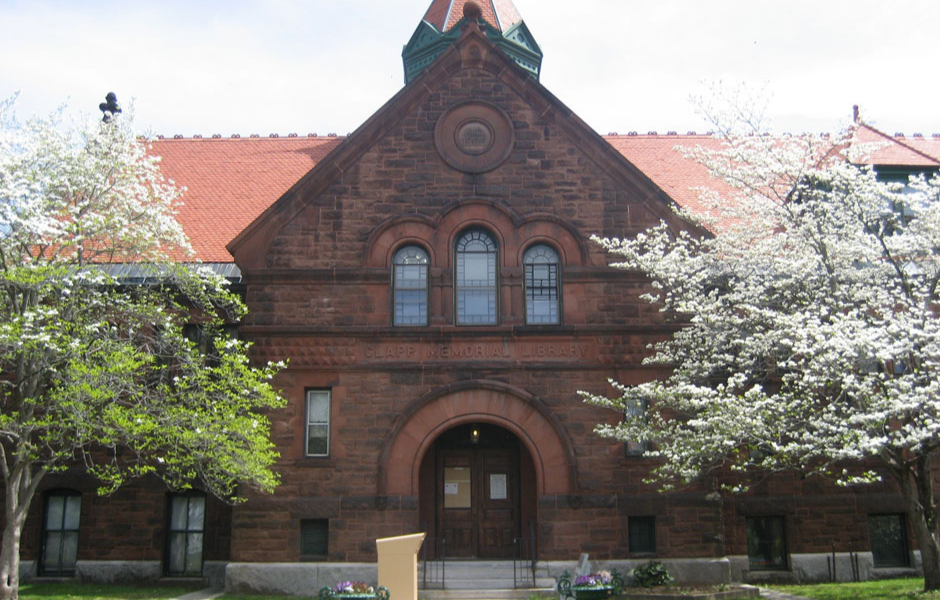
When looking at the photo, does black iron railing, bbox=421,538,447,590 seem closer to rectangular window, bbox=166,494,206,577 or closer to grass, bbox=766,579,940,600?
rectangular window, bbox=166,494,206,577

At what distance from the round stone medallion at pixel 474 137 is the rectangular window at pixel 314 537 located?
7909 millimetres

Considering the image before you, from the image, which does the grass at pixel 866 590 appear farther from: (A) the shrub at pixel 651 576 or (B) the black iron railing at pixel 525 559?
(B) the black iron railing at pixel 525 559

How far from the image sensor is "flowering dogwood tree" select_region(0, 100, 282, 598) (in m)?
14.2

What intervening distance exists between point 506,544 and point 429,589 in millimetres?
2502

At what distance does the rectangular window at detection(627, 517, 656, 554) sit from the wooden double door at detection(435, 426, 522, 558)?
2.45m

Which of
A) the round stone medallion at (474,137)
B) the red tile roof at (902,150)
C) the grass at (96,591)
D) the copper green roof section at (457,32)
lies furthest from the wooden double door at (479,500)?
the copper green roof section at (457,32)

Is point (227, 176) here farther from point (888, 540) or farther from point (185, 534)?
point (888, 540)

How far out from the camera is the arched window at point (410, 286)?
18.2m

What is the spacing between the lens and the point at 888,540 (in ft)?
64.4

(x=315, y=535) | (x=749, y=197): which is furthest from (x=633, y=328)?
(x=315, y=535)

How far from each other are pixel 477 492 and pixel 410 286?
15.3 ft

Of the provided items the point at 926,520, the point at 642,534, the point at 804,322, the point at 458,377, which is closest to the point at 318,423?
the point at 458,377

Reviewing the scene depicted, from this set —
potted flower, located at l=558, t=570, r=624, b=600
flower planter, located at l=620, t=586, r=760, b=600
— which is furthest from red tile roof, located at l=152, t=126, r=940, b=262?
potted flower, located at l=558, t=570, r=624, b=600

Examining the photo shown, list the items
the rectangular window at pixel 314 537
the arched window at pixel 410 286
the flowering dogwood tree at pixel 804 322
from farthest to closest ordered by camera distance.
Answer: the arched window at pixel 410 286, the rectangular window at pixel 314 537, the flowering dogwood tree at pixel 804 322
